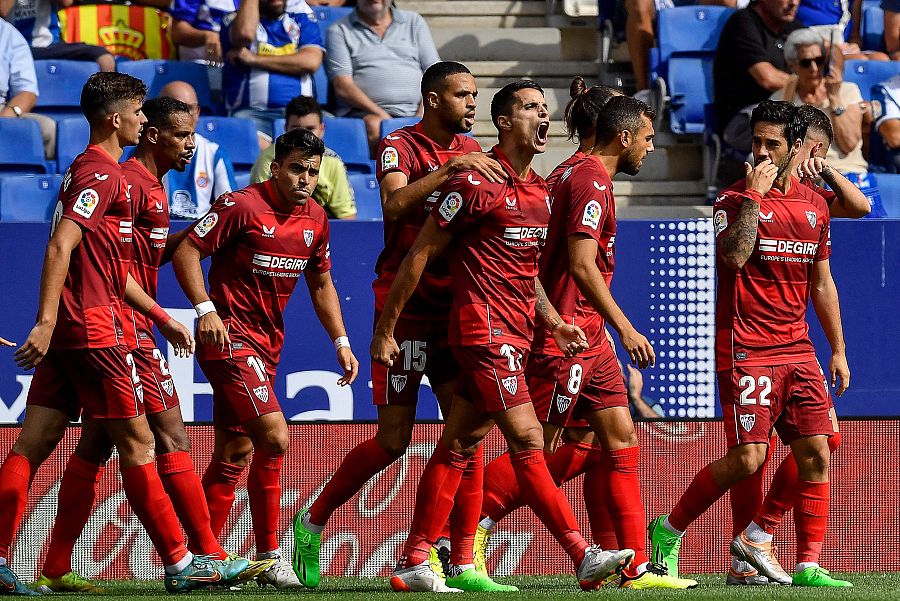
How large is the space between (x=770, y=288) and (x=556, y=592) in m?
1.69

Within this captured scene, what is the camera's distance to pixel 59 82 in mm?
11164

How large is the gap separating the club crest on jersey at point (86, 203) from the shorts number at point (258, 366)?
1.04m

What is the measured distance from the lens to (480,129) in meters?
11.9

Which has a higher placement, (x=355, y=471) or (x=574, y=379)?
(x=574, y=379)

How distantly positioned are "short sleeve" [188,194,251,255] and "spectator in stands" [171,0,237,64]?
5322 millimetres

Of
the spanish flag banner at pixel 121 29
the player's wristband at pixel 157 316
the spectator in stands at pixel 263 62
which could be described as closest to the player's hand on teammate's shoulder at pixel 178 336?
the player's wristband at pixel 157 316

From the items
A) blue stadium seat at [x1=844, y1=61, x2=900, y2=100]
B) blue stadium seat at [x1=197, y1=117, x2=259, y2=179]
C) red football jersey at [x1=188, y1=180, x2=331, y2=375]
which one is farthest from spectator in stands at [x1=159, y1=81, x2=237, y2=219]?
blue stadium seat at [x1=844, y1=61, x2=900, y2=100]

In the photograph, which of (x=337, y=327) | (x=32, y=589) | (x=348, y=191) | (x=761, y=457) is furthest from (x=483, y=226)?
(x=348, y=191)

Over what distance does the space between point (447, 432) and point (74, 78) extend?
620 cm

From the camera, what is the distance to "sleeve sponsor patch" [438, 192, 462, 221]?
5832 millimetres

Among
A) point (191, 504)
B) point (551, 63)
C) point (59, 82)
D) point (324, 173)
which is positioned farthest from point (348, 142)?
point (191, 504)

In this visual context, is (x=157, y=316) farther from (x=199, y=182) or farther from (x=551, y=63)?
(x=551, y=63)

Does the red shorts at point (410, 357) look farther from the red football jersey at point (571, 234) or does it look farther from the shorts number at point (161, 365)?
the shorts number at point (161, 365)

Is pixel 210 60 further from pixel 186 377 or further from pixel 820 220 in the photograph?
pixel 820 220
